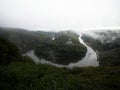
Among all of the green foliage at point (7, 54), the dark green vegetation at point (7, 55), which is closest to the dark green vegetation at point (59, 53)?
the green foliage at point (7, 54)

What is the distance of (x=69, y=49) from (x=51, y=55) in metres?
28.0

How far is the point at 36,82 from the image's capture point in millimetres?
29031

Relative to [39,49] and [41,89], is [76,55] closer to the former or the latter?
[39,49]

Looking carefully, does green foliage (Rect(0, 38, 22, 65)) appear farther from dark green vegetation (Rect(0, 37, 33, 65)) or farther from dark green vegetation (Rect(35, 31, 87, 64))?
dark green vegetation (Rect(35, 31, 87, 64))

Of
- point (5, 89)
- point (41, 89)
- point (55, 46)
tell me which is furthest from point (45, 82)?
point (55, 46)

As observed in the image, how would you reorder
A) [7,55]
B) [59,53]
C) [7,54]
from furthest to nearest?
[59,53] → [7,54] → [7,55]

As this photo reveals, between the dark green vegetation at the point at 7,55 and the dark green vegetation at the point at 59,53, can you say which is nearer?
the dark green vegetation at the point at 7,55

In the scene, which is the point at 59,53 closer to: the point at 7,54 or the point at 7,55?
Answer: the point at 7,54

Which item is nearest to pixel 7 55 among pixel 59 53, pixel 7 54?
pixel 7 54

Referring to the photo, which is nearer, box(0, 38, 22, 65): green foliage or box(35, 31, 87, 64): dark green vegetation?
box(0, 38, 22, 65): green foliage

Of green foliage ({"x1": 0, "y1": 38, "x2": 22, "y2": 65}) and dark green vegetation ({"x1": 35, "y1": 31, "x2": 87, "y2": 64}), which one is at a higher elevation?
green foliage ({"x1": 0, "y1": 38, "x2": 22, "y2": 65})

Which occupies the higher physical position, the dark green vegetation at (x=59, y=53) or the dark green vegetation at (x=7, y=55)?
the dark green vegetation at (x=7, y=55)

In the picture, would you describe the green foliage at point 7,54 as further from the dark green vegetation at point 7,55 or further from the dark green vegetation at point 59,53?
the dark green vegetation at point 59,53

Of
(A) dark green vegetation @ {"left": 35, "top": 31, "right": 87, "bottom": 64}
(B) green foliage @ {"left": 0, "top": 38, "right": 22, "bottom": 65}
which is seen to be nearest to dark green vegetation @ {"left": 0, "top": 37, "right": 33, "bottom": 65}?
(B) green foliage @ {"left": 0, "top": 38, "right": 22, "bottom": 65}
